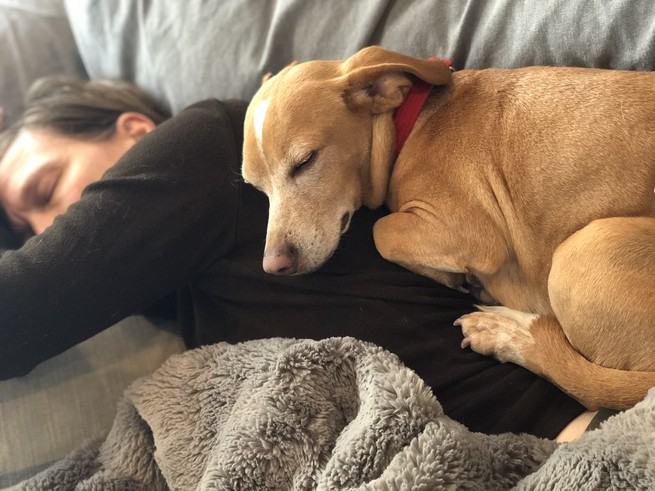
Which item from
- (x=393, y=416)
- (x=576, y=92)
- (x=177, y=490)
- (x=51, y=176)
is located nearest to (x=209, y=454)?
(x=177, y=490)

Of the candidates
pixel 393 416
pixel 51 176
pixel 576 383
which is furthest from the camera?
pixel 51 176

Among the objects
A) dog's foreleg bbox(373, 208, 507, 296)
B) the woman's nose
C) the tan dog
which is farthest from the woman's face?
dog's foreleg bbox(373, 208, 507, 296)

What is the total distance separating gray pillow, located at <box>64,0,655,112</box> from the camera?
4.75 ft

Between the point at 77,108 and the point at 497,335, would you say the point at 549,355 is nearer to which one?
the point at 497,335

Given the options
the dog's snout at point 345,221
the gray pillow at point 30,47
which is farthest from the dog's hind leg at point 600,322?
the gray pillow at point 30,47

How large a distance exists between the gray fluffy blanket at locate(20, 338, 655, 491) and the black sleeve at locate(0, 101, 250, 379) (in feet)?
0.74

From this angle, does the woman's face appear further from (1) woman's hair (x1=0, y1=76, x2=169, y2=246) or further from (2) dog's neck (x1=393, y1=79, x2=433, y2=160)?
(2) dog's neck (x1=393, y1=79, x2=433, y2=160)

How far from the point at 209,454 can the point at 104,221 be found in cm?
58

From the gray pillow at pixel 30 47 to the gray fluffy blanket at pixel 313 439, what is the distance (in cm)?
121

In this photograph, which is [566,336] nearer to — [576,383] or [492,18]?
[576,383]

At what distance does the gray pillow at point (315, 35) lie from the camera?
4.75ft

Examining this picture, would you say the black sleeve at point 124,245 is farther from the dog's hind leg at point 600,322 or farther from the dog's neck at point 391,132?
the dog's hind leg at point 600,322

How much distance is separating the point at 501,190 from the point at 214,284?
74 centimetres

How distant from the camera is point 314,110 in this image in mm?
1474
